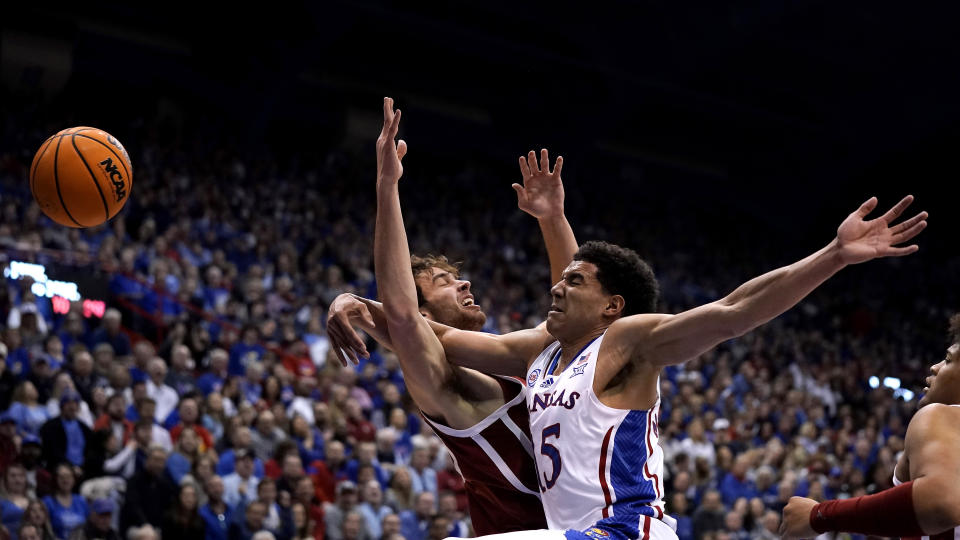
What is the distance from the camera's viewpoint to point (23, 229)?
11773 mm

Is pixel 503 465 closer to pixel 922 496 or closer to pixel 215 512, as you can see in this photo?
pixel 922 496

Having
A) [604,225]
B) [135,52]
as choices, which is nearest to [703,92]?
[604,225]

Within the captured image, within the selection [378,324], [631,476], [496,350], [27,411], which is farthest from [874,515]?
[27,411]

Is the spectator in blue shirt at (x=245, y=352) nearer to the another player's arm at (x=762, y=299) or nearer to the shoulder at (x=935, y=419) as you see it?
the another player's arm at (x=762, y=299)

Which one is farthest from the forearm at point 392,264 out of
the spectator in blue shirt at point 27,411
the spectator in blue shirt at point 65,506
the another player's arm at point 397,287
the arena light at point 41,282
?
the arena light at point 41,282

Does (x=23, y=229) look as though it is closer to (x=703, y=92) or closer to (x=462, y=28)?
(x=462, y=28)

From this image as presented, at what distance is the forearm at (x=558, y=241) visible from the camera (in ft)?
15.6

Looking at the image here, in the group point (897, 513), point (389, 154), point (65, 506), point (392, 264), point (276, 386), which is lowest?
point (897, 513)

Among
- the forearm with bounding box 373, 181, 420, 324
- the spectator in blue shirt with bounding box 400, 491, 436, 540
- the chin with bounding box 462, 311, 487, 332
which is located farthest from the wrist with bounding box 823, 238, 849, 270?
the spectator in blue shirt with bounding box 400, 491, 436, 540

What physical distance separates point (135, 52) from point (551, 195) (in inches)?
653

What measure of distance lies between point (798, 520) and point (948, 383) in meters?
0.68

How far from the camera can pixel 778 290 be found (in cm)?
313

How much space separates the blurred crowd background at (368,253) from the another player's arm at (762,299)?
16.7 ft

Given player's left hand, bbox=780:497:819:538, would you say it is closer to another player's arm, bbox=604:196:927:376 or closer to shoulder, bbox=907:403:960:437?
shoulder, bbox=907:403:960:437
